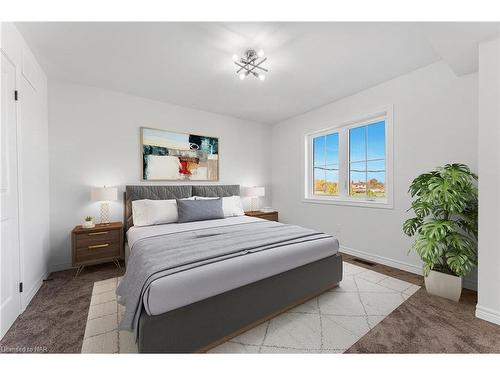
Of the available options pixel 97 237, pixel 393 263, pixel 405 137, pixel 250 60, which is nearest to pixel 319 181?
pixel 405 137

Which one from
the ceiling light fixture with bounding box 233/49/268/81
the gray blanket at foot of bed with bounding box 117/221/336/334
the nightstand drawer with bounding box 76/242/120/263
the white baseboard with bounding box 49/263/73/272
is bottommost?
the white baseboard with bounding box 49/263/73/272

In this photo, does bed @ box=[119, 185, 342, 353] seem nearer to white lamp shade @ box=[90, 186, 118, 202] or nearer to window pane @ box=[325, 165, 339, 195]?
white lamp shade @ box=[90, 186, 118, 202]

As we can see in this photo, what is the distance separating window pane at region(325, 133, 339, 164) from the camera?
12.3 feet

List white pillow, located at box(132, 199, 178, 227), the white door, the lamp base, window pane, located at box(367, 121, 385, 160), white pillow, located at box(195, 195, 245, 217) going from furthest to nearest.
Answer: white pillow, located at box(195, 195, 245, 217) < window pane, located at box(367, 121, 385, 160) < the lamp base < white pillow, located at box(132, 199, 178, 227) < the white door

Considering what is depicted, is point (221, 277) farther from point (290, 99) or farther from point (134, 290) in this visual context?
point (290, 99)

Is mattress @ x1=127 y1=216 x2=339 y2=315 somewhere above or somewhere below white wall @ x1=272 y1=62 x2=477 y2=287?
below

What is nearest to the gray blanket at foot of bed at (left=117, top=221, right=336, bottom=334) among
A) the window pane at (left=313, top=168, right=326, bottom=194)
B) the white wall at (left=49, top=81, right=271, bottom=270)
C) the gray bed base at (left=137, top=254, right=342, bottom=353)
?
the gray bed base at (left=137, top=254, right=342, bottom=353)

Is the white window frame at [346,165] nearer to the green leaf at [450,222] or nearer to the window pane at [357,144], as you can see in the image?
the window pane at [357,144]

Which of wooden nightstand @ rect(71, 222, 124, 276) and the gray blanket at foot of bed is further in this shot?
wooden nightstand @ rect(71, 222, 124, 276)

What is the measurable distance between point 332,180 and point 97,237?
374 cm

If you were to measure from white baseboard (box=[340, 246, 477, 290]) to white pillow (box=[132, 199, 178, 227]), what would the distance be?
282cm

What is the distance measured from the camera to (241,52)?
2221mm

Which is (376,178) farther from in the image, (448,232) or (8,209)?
(8,209)

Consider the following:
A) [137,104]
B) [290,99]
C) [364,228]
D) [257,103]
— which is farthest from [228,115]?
[364,228]
